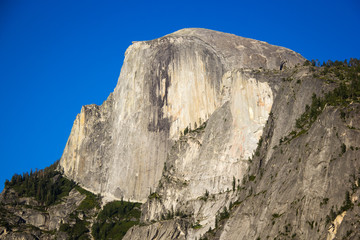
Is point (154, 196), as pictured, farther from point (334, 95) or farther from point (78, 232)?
point (334, 95)

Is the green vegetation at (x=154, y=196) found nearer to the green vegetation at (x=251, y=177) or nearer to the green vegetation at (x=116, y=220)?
the green vegetation at (x=116, y=220)

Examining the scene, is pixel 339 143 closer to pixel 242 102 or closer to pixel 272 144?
pixel 272 144

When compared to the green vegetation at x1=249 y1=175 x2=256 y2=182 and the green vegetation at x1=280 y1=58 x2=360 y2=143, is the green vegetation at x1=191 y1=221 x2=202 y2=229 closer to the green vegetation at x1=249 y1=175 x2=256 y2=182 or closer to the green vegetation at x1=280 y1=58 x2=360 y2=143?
the green vegetation at x1=249 y1=175 x2=256 y2=182

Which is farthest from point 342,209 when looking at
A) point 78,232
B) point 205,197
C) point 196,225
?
point 78,232

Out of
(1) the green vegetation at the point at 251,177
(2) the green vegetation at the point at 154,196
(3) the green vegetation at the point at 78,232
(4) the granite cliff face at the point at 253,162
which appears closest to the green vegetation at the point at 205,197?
(4) the granite cliff face at the point at 253,162

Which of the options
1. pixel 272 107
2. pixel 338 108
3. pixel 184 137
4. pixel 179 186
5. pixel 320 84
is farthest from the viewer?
pixel 184 137

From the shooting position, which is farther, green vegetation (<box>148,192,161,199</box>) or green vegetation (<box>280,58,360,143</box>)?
green vegetation (<box>148,192,161,199</box>)

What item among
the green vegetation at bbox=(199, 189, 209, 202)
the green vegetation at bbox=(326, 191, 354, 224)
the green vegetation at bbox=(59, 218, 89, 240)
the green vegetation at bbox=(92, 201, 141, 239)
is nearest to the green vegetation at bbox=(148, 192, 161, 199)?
the green vegetation at bbox=(92, 201, 141, 239)

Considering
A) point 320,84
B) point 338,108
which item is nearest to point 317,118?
point 338,108
